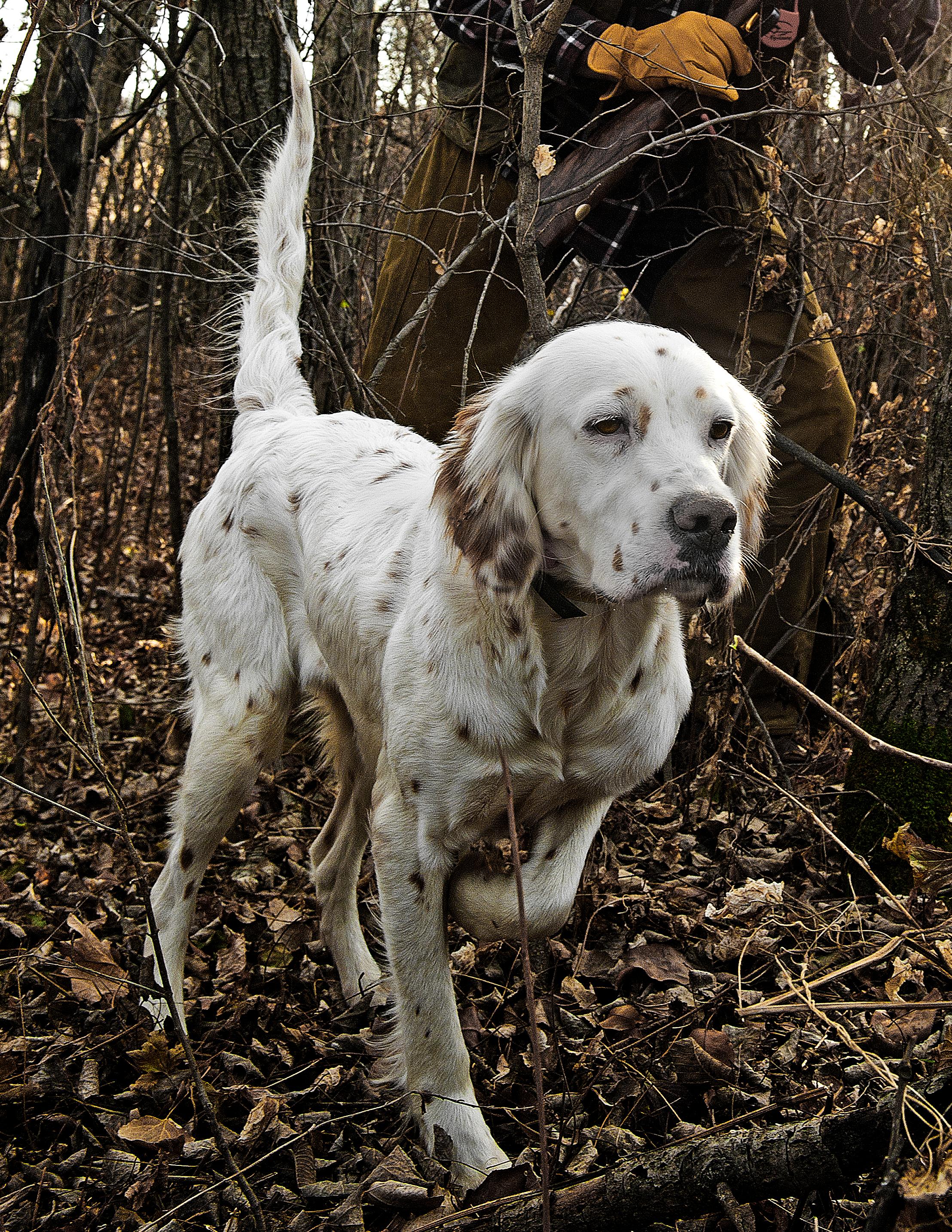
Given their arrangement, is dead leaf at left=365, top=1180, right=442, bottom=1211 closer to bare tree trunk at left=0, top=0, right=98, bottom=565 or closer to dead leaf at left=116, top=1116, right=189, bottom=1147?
dead leaf at left=116, top=1116, right=189, bottom=1147

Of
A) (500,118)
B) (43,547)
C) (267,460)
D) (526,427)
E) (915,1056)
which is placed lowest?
(915,1056)

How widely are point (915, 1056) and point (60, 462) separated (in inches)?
141

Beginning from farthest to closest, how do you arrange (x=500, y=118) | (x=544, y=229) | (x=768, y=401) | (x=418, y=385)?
(x=418, y=385) < (x=500, y=118) < (x=768, y=401) < (x=544, y=229)

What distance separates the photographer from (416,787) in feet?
6.97

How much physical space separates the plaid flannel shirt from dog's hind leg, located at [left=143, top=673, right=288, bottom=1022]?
1660 millimetres

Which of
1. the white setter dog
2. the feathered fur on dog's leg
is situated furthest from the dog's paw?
the feathered fur on dog's leg

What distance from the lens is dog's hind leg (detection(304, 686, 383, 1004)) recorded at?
2889 mm

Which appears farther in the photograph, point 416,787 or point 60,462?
point 60,462

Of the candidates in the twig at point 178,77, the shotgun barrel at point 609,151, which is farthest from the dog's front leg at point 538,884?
the twig at point 178,77

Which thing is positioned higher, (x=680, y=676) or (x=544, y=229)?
(x=544, y=229)

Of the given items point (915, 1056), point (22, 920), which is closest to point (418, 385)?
point (22, 920)

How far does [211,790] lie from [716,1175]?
1635 millimetres

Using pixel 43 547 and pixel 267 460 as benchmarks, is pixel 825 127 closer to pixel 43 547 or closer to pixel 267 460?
pixel 267 460

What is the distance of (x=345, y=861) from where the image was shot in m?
2.95
